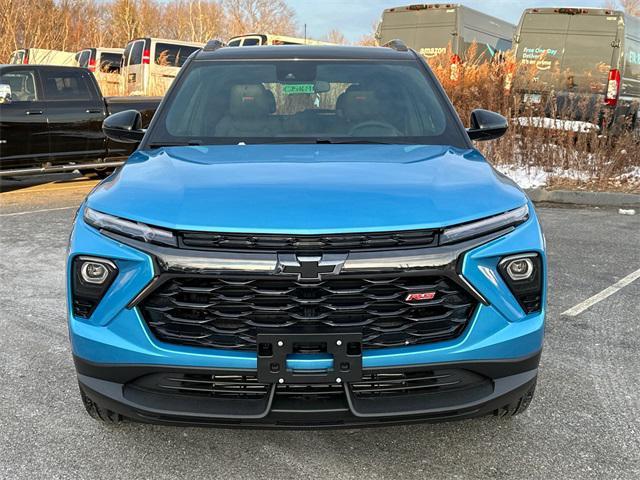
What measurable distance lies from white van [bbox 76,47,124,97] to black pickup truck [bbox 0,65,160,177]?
35.6 feet

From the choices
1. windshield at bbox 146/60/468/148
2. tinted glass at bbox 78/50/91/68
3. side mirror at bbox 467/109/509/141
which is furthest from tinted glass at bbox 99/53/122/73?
side mirror at bbox 467/109/509/141

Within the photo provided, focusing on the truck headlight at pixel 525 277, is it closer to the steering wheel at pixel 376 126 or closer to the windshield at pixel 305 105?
the windshield at pixel 305 105

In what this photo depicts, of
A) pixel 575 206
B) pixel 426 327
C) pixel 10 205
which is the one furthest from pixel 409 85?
pixel 10 205

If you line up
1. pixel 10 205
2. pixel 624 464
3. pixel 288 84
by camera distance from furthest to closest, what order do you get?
pixel 10 205, pixel 288 84, pixel 624 464

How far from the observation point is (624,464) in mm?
2670

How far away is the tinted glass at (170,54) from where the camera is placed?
1994 cm

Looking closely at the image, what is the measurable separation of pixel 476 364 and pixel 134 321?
3.98ft

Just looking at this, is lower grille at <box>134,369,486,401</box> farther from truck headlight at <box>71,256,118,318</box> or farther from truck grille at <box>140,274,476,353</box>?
truck headlight at <box>71,256,118,318</box>

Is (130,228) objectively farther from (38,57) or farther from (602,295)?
(38,57)

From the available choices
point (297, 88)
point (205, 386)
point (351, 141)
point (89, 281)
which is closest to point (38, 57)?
point (297, 88)

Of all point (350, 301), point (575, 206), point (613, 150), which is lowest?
point (575, 206)

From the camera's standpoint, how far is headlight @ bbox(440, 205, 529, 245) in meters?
2.29

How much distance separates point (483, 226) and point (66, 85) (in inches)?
352

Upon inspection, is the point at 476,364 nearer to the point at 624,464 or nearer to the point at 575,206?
the point at 624,464
